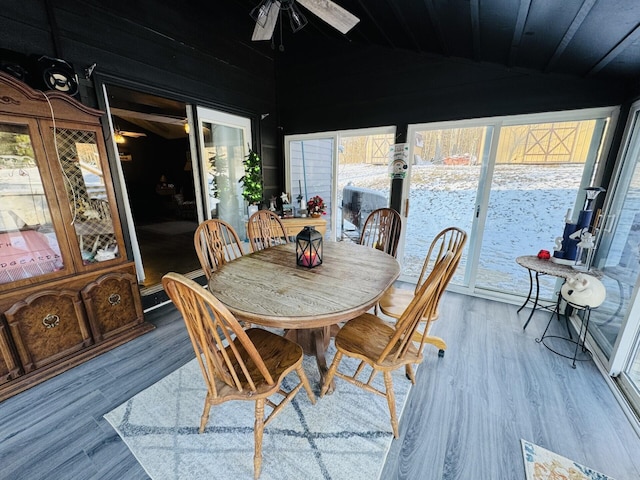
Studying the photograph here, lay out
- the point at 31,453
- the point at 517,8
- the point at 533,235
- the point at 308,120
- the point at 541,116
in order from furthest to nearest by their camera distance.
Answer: the point at 308,120
the point at 533,235
the point at 541,116
the point at 517,8
the point at 31,453

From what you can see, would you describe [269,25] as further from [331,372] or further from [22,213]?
[331,372]

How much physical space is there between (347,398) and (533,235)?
8.62 feet

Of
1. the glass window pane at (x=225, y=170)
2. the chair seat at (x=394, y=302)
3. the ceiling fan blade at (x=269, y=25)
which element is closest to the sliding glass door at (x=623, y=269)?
the chair seat at (x=394, y=302)

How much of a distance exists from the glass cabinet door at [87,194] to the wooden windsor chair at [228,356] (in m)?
1.55

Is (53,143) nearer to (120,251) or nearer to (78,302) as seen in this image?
(120,251)

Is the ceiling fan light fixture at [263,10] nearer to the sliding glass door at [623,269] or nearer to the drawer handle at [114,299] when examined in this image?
the drawer handle at [114,299]

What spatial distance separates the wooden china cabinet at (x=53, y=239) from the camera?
1632 mm

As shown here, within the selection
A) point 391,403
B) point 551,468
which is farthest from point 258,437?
point 551,468

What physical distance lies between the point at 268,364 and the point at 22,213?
6.60 feet

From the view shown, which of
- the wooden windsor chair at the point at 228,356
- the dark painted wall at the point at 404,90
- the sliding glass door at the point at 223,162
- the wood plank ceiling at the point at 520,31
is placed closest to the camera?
the wooden windsor chair at the point at 228,356

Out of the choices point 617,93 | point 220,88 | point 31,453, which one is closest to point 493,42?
point 617,93

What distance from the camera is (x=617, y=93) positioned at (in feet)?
6.90

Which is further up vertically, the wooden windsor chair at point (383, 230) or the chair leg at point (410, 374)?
the wooden windsor chair at point (383, 230)

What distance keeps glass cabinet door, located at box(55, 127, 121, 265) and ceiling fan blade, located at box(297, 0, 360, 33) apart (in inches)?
74.0
